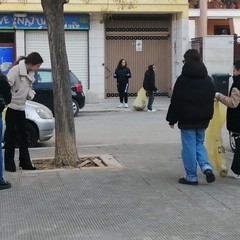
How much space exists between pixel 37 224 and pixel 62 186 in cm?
162

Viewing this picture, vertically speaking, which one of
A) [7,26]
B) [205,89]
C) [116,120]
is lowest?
[116,120]

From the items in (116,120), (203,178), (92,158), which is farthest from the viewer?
(116,120)

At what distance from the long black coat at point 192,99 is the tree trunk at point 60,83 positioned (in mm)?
1928

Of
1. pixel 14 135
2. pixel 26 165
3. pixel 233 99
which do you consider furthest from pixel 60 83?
pixel 233 99

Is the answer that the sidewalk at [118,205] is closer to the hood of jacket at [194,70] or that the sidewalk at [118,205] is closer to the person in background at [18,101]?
the person in background at [18,101]

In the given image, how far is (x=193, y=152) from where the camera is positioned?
23.6ft

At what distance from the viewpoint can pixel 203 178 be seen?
7703 millimetres

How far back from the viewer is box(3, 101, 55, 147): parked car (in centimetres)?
1102

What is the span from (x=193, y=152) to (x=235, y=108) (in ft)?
2.73

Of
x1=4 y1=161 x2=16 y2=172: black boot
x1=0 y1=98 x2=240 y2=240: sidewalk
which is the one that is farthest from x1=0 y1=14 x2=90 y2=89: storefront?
x1=0 y1=98 x2=240 y2=240: sidewalk

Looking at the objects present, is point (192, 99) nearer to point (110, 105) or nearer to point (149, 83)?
point (149, 83)

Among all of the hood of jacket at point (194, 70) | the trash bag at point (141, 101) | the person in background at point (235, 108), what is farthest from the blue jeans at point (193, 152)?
the trash bag at point (141, 101)

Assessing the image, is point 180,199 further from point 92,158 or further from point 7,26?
point 7,26

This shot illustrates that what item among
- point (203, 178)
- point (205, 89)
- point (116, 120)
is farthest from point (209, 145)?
point (116, 120)
